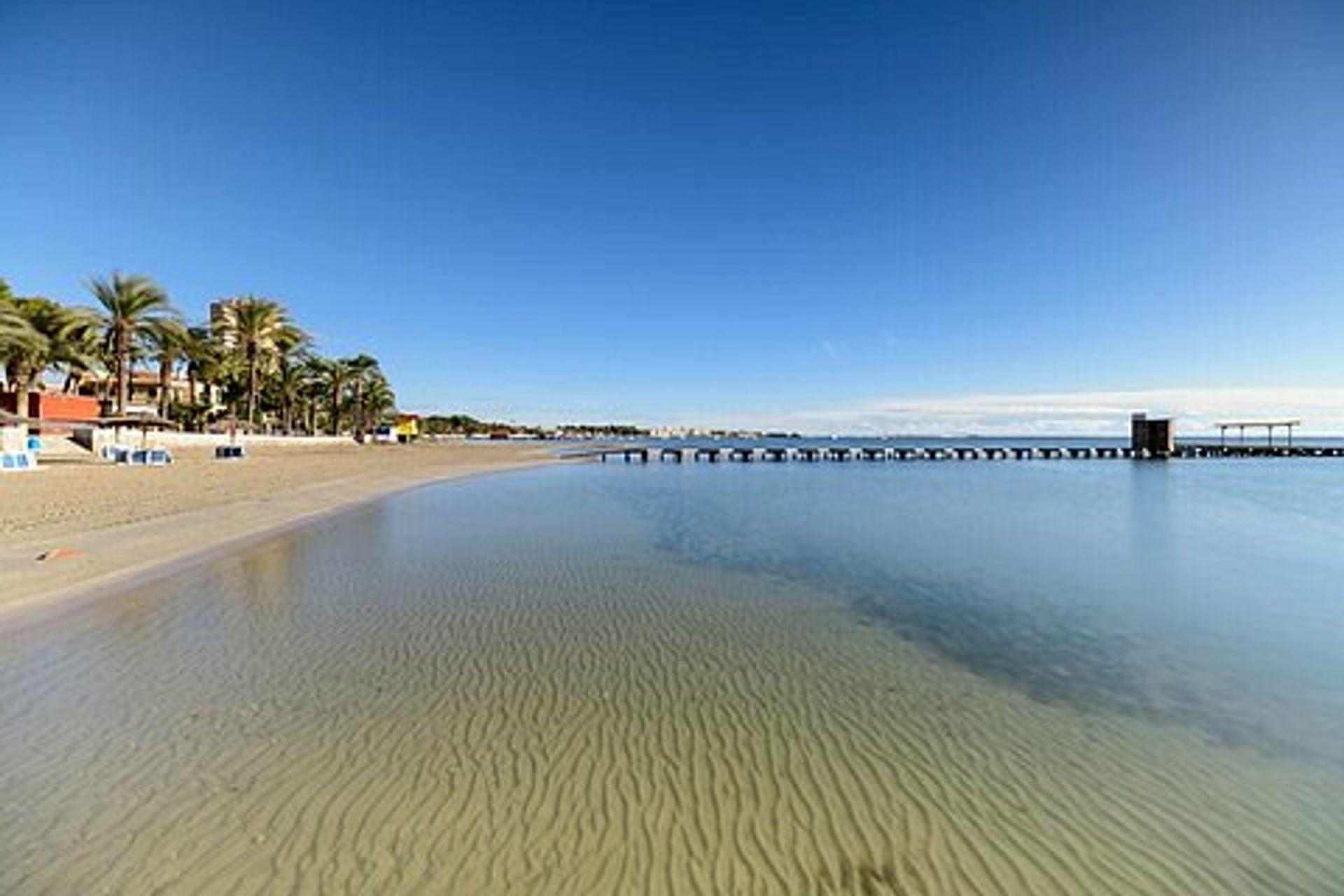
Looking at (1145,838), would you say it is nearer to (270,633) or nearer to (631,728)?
(631,728)

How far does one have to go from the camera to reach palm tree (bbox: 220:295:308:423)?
177 feet

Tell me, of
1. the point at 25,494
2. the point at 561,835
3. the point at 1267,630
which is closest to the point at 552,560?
the point at 561,835

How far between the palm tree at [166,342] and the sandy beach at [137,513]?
12.1 m

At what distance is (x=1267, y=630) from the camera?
30.1 feet

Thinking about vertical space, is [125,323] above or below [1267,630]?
above

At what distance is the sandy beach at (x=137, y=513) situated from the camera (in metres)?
9.60

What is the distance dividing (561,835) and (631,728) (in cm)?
162

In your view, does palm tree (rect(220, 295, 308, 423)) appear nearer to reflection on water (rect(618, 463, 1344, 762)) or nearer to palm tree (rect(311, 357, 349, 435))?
palm tree (rect(311, 357, 349, 435))

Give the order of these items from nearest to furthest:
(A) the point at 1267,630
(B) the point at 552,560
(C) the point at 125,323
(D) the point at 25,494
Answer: (A) the point at 1267,630, (B) the point at 552,560, (D) the point at 25,494, (C) the point at 125,323

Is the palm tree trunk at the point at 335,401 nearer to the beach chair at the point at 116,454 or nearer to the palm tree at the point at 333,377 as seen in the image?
the palm tree at the point at 333,377

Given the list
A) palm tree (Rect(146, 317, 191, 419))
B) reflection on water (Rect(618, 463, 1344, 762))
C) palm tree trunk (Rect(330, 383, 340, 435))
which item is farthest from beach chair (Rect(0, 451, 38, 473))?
palm tree trunk (Rect(330, 383, 340, 435))

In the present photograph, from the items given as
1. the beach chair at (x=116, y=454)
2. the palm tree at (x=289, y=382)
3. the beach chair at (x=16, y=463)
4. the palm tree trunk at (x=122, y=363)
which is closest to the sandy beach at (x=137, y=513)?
the beach chair at (x=16, y=463)

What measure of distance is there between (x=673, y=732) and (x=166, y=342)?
55.4m

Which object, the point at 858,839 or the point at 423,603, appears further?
the point at 423,603
